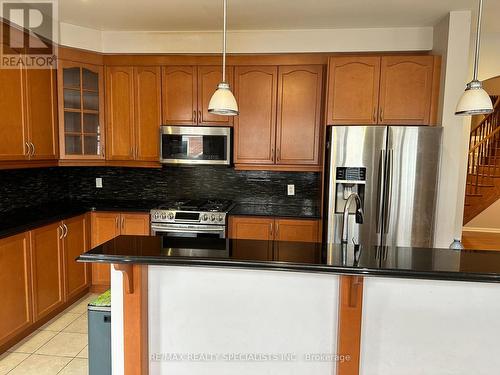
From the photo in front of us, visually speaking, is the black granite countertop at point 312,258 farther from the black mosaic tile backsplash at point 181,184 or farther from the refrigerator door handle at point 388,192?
the black mosaic tile backsplash at point 181,184

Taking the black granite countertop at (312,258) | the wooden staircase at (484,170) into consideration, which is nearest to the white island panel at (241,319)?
the black granite countertop at (312,258)

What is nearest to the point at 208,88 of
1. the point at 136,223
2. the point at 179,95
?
the point at 179,95

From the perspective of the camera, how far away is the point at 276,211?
3648 mm

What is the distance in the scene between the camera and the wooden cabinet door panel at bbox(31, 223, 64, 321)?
2889mm

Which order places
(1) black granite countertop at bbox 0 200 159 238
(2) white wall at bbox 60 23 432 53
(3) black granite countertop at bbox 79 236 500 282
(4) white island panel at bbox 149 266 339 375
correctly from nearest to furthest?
(3) black granite countertop at bbox 79 236 500 282
(4) white island panel at bbox 149 266 339 375
(1) black granite countertop at bbox 0 200 159 238
(2) white wall at bbox 60 23 432 53

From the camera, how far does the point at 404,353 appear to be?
66.1 inches

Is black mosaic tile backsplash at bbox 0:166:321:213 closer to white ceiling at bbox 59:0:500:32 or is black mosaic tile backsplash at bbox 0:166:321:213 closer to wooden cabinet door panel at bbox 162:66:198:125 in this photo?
wooden cabinet door panel at bbox 162:66:198:125

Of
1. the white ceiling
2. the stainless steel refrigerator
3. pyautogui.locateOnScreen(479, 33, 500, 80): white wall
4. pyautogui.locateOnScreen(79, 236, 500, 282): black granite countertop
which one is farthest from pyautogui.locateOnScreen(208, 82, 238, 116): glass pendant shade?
pyautogui.locateOnScreen(479, 33, 500, 80): white wall

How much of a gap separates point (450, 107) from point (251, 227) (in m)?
2.08

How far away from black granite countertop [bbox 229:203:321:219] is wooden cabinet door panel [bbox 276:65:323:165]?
507mm

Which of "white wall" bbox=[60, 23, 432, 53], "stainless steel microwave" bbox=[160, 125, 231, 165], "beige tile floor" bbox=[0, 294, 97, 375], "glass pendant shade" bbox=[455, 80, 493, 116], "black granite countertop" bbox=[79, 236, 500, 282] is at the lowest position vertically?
"beige tile floor" bbox=[0, 294, 97, 375]

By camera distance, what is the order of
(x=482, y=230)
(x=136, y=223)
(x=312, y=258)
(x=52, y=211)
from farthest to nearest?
(x=482, y=230) < (x=136, y=223) < (x=52, y=211) < (x=312, y=258)

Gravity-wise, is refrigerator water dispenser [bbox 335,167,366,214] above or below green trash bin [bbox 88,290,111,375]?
above

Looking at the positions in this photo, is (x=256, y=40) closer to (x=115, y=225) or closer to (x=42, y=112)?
(x=42, y=112)
